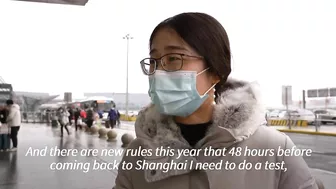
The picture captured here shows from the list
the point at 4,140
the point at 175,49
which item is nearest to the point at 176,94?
the point at 175,49

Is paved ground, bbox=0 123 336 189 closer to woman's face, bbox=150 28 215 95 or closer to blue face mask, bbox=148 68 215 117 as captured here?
blue face mask, bbox=148 68 215 117

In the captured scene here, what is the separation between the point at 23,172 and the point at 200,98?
6.99 m

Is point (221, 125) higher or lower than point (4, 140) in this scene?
higher

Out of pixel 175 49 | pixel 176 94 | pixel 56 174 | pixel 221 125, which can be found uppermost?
pixel 175 49

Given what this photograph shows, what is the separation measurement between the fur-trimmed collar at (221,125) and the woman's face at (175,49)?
7.4 inches

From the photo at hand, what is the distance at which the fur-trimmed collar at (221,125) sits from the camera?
5.48 feet

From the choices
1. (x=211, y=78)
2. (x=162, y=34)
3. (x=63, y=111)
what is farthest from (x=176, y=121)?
(x=63, y=111)

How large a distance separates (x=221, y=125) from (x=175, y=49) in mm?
438

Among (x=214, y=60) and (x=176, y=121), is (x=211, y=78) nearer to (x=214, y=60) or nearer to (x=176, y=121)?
(x=214, y=60)

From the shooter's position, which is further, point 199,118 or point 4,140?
point 4,140

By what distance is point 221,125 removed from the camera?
1.72 meters

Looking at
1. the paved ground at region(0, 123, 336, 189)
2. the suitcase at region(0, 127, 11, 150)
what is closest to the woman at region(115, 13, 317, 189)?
the paved ground at region(0, 123, 336, 189)

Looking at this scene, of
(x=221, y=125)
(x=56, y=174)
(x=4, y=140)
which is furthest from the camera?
(x=4, y=140)

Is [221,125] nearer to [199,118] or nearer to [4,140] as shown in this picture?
[199,118]
